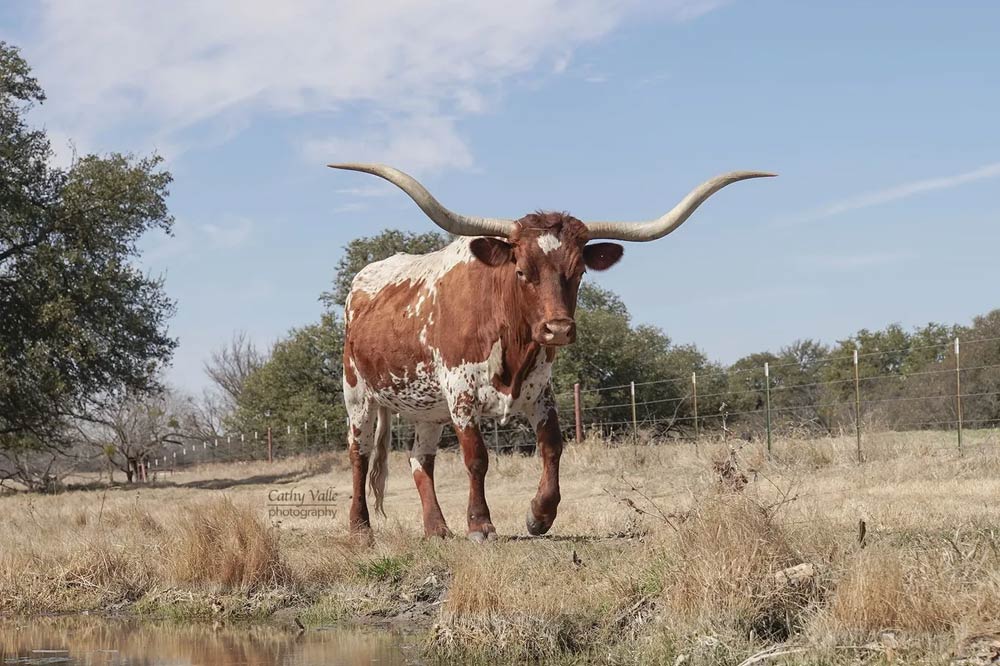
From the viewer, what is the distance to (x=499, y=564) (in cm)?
703

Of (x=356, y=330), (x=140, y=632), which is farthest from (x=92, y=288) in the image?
(x=140, y=632)

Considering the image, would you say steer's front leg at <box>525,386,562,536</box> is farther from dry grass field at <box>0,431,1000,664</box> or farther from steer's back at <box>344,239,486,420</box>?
steer's back at <box>344,239,486,420</box>

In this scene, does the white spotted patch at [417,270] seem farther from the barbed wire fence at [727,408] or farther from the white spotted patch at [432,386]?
the barbed wire fence at [727,408]

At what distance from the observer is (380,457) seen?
10445 millimetres

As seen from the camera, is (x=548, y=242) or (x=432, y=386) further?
(x=432, y=386)

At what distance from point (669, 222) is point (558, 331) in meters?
1.44

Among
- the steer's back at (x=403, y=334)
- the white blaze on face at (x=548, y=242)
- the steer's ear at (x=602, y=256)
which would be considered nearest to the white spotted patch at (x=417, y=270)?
the steer's back at (x=403, y=334)

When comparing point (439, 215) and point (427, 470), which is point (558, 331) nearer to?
point (439, 215)

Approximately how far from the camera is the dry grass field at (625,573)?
5609 millimetres

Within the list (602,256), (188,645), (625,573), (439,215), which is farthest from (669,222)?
(188,645)

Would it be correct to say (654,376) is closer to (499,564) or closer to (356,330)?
(356,330)

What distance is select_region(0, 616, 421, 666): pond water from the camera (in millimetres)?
6949

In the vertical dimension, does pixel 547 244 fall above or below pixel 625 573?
above

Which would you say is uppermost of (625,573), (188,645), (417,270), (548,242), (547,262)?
(417,270)
